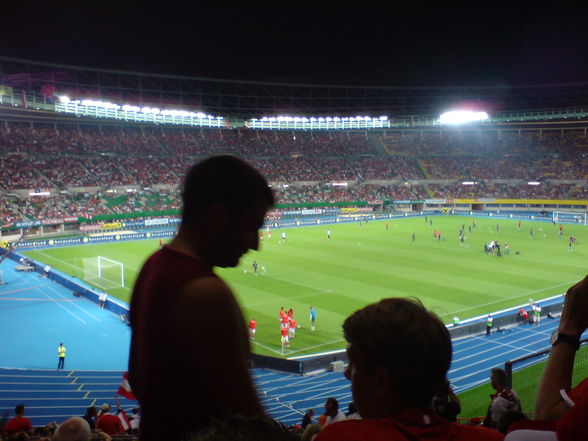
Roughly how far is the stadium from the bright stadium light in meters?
0.32

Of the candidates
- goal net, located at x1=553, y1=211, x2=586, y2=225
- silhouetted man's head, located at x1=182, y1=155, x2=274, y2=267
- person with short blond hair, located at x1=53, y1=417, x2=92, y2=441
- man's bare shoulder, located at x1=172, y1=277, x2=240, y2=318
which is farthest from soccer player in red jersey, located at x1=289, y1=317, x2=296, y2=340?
goal net, located at x1=553, y1=211, x2=586, y2=225

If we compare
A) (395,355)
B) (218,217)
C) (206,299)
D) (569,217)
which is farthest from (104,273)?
(569,217)

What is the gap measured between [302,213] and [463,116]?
46633mm

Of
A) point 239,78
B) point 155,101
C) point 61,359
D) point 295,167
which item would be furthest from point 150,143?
point 61,359

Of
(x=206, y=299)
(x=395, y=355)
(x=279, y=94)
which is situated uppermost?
(x=279, y=94)

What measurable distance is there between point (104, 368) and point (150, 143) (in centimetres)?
7047

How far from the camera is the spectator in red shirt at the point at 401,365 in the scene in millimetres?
1678

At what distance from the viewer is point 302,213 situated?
78.7 meters

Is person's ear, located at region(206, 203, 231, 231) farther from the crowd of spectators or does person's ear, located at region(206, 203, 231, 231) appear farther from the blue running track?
the crowd of spectators

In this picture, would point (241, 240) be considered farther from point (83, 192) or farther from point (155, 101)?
point (155, 101)

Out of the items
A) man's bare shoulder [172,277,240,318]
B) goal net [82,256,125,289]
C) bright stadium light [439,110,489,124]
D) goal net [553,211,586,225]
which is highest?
bright stadium light [439,110,489,124]

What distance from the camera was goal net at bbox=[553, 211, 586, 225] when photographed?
69137 mm

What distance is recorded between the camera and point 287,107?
3767 inches

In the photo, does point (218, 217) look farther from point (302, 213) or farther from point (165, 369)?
point (302, 213)
